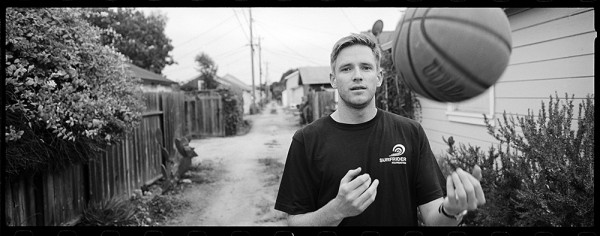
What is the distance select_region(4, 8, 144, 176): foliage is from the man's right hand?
1971 millimetres

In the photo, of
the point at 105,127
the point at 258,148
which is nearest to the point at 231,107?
the point at 258,148

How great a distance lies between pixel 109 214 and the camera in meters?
4.01

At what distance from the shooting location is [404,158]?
1.80 m

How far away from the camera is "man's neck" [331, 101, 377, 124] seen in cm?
181

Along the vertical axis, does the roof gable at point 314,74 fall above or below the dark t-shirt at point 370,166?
above

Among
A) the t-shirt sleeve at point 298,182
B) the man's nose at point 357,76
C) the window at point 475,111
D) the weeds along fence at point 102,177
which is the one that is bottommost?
the weeds along fence at point 102,177

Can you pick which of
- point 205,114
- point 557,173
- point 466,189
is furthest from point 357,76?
point 205,114

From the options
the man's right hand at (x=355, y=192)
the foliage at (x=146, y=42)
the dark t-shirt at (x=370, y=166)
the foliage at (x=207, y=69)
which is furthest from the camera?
the foliage at (x=207, y=69)

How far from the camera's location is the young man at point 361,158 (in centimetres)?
175

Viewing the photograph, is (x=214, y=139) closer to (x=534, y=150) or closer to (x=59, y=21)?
(x=59, y=21)

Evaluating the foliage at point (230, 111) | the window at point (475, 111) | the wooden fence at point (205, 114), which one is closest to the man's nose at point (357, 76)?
the window at point (475, 111)

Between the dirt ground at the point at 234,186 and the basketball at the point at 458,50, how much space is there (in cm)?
318

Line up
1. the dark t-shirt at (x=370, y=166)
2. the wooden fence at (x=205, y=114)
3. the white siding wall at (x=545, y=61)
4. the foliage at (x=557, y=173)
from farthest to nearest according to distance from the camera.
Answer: the wooden fence at (x=205, y=114)
the white siding wall at (x=545, y=61)
the foliage at (x=557, y=173)
the dark t-shirt at (x=370, y=166)

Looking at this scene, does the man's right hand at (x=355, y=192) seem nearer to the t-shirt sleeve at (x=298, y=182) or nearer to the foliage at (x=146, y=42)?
the t-shirt sleeve at (x=298, y=182)
